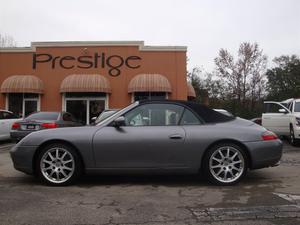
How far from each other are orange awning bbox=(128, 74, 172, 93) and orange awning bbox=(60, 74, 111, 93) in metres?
1.46

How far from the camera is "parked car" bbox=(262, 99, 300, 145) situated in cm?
1361

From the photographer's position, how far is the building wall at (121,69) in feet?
78.1

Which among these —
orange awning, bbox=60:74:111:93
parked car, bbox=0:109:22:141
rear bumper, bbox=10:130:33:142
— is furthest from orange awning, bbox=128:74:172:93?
rear bumper, bbox=10:130:33:142

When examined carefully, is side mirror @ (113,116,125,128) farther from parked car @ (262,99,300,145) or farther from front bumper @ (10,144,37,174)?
parked car @ (262,99,300,145)

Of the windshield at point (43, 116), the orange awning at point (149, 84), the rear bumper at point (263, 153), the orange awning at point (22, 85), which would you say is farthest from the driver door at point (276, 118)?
the orange awning at point (22, 85)

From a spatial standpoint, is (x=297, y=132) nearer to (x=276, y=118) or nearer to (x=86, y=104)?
(x=276, y=118)

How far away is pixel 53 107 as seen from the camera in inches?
942

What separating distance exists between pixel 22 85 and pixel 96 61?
4.32m

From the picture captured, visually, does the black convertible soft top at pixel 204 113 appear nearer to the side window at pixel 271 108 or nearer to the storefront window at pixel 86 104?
the side window at pixel 271 108

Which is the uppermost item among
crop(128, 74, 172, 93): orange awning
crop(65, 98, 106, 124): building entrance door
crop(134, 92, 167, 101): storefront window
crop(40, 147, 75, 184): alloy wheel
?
crop(128, 74, 172, 93): orange awning

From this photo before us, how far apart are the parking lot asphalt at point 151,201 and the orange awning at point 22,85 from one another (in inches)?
636

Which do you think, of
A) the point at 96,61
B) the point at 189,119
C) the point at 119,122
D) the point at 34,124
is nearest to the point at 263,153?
the point at 189,119

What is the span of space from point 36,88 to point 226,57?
27.7 metres

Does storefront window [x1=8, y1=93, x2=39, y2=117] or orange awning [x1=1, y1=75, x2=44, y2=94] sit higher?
orange awning [x1=1, y1=75, x2=44, y2=94]
